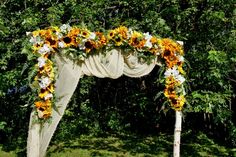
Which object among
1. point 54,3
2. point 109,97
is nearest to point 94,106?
point 109,97

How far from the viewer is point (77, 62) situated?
6.49 metres

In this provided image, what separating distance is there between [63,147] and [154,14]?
3.10 m

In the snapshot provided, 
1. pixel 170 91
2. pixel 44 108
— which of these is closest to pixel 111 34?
pixel 170 91

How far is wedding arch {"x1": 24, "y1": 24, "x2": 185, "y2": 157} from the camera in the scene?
6.26m

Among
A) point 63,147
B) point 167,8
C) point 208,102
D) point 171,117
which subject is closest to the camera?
point 208,102

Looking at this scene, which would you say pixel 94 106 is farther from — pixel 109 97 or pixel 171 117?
pixel 171 117

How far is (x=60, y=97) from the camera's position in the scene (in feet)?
21.3

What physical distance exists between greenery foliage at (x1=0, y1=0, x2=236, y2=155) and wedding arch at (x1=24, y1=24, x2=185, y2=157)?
512mm

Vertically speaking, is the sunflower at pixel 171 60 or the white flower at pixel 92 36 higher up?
the white flower at pixel 92 36

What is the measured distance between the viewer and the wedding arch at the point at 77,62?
20.5 feet

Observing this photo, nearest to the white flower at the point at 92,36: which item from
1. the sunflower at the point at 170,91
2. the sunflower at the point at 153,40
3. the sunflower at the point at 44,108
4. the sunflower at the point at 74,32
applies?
the sunflower at the point at 74,32

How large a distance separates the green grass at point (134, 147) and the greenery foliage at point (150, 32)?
39 cm

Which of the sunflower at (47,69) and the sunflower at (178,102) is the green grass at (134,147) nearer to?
the sunflower at (178,102)

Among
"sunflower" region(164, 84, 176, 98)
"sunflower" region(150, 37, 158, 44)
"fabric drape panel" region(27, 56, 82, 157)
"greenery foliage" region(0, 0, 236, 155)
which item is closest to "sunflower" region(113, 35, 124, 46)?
"sunflower" region(150, 37, 158, 44)
